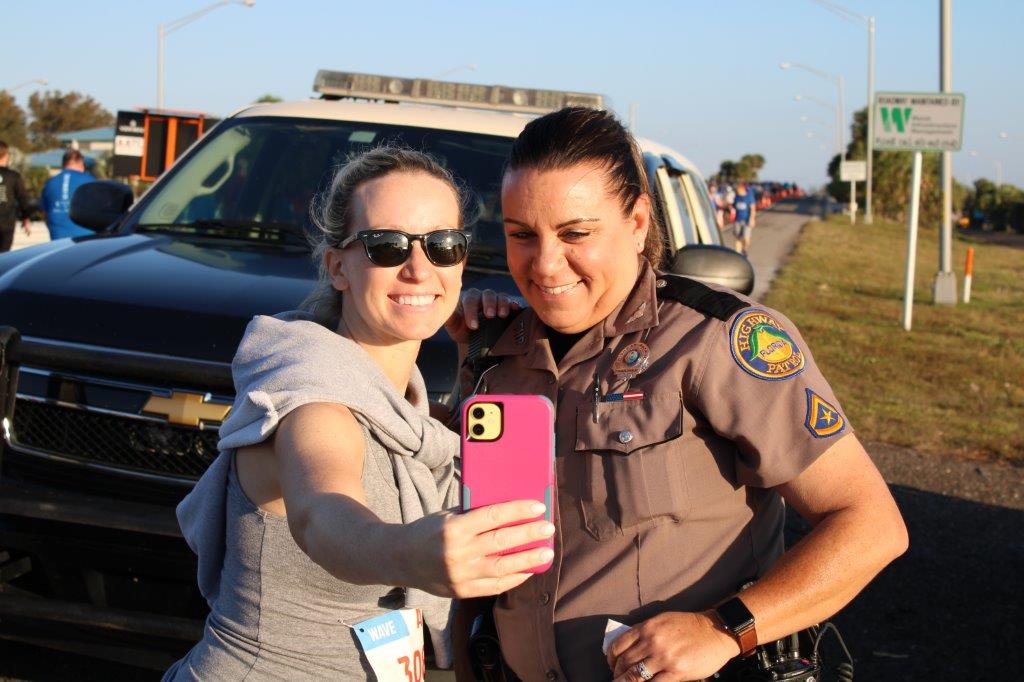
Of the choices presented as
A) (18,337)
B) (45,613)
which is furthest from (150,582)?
(18,337)

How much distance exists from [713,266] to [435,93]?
2.28 m

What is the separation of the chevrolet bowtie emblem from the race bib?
144cm

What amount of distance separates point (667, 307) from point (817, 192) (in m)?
135

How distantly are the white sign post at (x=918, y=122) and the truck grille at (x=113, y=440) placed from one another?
43.8 feet

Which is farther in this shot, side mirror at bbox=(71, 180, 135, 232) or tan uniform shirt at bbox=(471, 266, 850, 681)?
side mirror at bbox=(71, 180, 135, 232)

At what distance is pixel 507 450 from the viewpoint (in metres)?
1.59

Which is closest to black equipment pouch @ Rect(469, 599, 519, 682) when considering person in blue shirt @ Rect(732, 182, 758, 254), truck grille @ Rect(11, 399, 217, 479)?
truck grille @ Rect(11, 399, 217, 479)

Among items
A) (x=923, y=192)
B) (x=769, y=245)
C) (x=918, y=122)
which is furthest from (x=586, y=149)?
(x=923, y=192)

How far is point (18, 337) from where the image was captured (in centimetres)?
350

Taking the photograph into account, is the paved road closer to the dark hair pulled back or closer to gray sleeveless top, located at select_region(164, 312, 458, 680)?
the dark hair pulled back

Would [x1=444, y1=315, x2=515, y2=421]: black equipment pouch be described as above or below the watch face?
above

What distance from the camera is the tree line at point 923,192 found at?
51219 millimetres

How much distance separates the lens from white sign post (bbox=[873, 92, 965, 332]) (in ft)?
50.9

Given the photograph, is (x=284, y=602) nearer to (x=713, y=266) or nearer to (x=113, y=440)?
(x=113, y=440)
